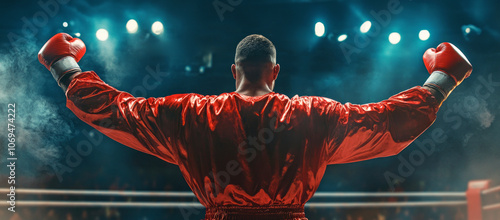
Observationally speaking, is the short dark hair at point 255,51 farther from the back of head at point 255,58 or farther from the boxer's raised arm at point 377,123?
the boxer's raised arm at point 377,123

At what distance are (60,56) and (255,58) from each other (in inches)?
25.7

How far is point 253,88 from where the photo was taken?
133 centimetres

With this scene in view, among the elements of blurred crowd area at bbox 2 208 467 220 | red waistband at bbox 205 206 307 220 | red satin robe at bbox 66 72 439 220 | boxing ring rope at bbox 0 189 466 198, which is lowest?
blurred crowd area at bbox 2 208 467 220

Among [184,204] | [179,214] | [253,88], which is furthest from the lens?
[179,214]

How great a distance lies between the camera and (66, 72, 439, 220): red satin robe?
1193mm

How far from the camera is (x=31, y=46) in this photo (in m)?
3.00

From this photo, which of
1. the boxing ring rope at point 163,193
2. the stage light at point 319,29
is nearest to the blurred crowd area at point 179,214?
the boxing ring rope at point 163,193

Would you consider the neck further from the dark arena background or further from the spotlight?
the spotlight

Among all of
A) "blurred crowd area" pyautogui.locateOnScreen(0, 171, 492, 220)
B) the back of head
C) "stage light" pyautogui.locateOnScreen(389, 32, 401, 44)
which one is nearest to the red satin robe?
the back of head

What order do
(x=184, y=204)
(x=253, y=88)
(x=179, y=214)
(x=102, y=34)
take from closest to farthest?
(x=253, y=88) < (x=102, y=34) < (x=184, y=204) < (x=179, y=214)

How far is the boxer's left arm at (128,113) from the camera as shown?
1.24 metres

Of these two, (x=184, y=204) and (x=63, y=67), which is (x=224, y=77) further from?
(x=63, y=67)

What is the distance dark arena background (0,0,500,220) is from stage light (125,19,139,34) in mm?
11

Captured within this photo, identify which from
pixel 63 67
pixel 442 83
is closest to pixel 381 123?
pixel 442 83
